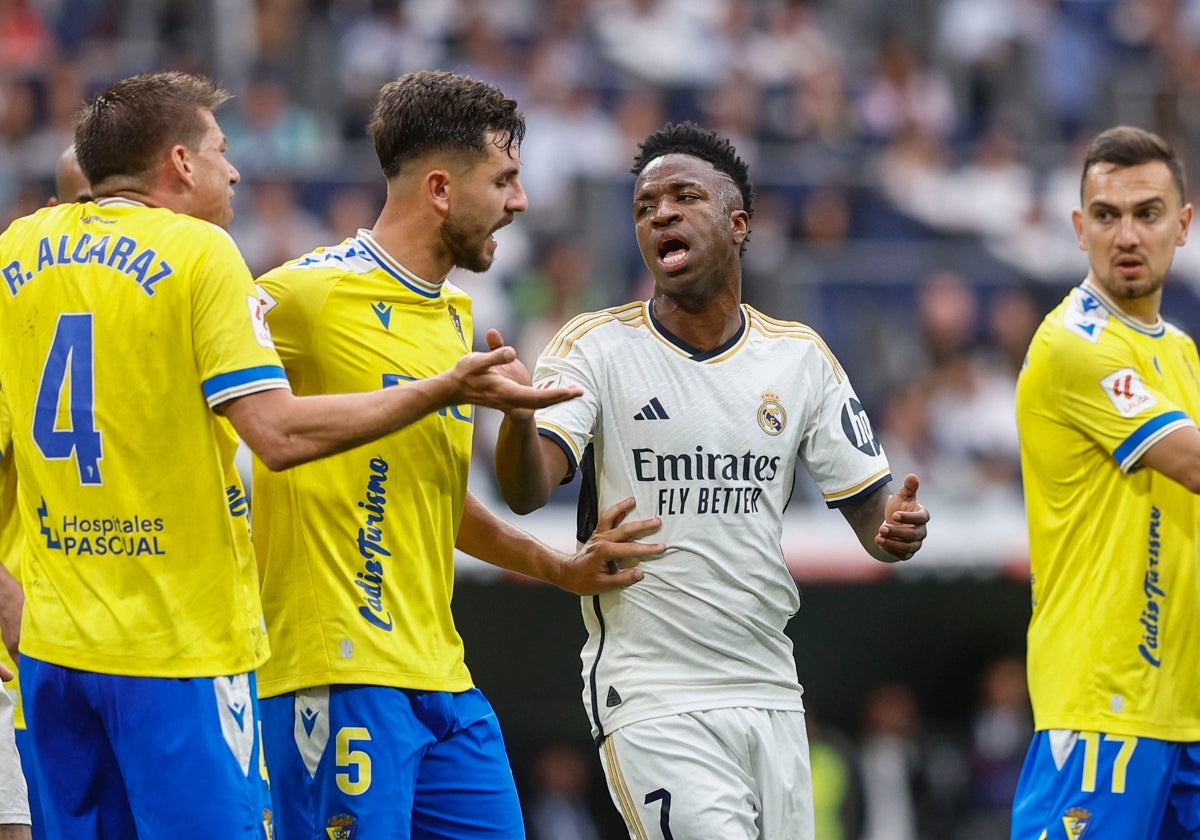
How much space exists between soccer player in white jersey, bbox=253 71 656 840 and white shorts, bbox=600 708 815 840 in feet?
1.45

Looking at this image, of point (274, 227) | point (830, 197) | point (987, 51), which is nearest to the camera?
point (274, 227)

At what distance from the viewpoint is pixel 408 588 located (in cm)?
543

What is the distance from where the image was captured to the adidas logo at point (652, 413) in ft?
19.8

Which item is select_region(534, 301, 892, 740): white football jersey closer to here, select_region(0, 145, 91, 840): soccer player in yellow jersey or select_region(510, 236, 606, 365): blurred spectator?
select_region(0, 145, 91, 840): soccer player in yellow jersey

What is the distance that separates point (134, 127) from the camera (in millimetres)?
5105

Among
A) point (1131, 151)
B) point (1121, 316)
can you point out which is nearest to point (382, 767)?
point (1121, 316)

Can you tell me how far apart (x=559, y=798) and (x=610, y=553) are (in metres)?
7.02

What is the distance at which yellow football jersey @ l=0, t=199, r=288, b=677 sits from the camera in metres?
4.86

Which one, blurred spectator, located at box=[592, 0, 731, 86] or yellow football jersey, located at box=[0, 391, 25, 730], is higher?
blurred spectator, located at box=[592, 0, 731, 86]

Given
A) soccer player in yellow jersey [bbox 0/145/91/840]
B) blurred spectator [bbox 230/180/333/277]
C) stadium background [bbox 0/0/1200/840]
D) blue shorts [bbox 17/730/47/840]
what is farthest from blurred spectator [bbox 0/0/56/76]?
blue shorts [bbox 17/730/47/840]

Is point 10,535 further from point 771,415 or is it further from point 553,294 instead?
point 553,294

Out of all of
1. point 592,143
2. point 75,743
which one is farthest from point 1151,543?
point 592,143

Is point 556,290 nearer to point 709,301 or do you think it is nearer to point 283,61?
point 283,61

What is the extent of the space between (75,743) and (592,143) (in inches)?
447
